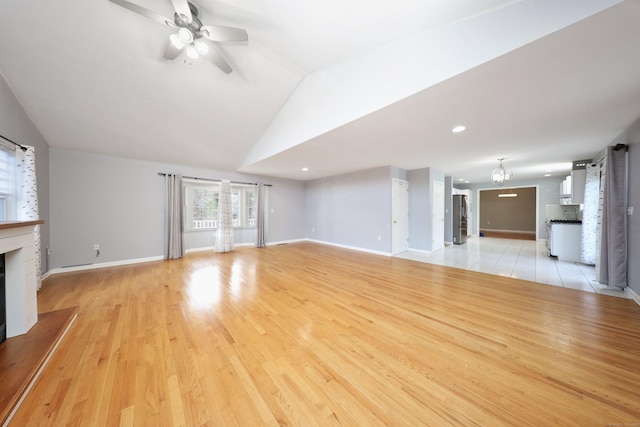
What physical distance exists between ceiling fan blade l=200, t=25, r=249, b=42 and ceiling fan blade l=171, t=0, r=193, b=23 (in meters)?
0.13

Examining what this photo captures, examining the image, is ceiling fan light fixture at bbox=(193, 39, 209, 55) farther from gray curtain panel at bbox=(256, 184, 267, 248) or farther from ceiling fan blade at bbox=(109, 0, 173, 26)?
gray curtain panel at bbox=(256, 184, 267, 248)

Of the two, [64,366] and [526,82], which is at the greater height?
[526,82]

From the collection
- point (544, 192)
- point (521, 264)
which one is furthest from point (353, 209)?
point (544, 192)

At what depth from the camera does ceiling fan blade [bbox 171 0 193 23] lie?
1.74 meters

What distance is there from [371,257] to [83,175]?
21.0 feet

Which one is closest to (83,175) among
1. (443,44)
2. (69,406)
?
(69,406)

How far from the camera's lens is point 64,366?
154cm

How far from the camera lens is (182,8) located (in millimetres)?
1796

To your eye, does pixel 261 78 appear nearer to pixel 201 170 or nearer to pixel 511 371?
pixel 201 170

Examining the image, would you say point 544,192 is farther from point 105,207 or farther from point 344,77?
point 105,207

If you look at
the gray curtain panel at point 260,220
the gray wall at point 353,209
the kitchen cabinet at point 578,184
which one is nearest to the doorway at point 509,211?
the kitchen cabinet at point 578,184

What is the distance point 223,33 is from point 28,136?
3.60 m

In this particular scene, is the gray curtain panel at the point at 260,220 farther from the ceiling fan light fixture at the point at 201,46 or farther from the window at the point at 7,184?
the ceiling fan light fixture at the point at 201,46

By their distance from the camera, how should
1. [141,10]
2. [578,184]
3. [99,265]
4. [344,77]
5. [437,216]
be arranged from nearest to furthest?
[141,10], [344,77], [99,265], [578,184], [437,216]
